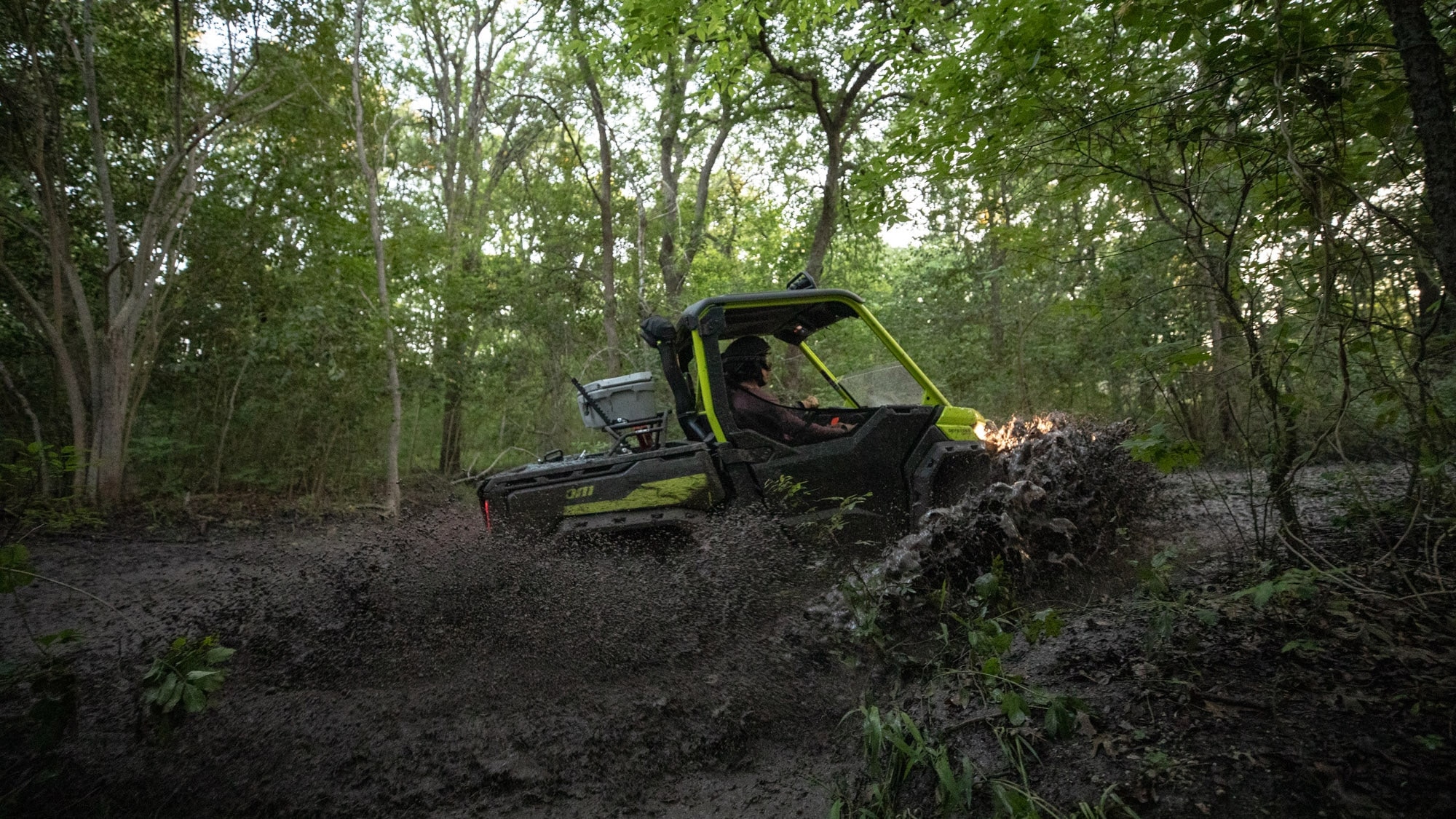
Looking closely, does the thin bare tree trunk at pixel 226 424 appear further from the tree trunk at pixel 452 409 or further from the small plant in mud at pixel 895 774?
the small plant in mud at pixel 895 774

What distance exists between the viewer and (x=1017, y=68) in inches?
167

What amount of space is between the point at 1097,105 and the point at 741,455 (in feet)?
9.37

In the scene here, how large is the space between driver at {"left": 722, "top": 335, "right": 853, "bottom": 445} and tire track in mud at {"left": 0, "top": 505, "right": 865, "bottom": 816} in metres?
0.78

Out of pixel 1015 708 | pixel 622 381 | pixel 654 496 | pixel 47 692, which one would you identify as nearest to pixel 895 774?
pixel 1015 708

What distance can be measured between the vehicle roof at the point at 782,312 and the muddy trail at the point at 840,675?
1.52 meters

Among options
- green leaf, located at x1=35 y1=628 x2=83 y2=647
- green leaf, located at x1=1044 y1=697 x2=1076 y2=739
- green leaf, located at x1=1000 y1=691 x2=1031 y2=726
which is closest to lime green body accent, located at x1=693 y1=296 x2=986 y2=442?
green leaf, located at x1=1000 y1=691 x2=1031 y2=726

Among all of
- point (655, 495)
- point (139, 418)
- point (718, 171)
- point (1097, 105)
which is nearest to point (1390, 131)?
point (1097, 105)

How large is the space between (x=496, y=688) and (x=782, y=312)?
3.10 m

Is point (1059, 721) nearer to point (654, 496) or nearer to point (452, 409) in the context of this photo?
point (654, 496)

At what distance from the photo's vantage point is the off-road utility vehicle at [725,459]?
190 inches

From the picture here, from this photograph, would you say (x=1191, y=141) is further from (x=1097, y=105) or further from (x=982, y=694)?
(x=982, y=694)

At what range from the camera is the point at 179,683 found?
278cm

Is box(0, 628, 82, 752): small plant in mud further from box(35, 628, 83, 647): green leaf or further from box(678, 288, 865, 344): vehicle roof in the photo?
box(678, 288, 865, 344): vehicle roof

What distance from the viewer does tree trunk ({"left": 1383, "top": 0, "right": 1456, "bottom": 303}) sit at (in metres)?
2.45
